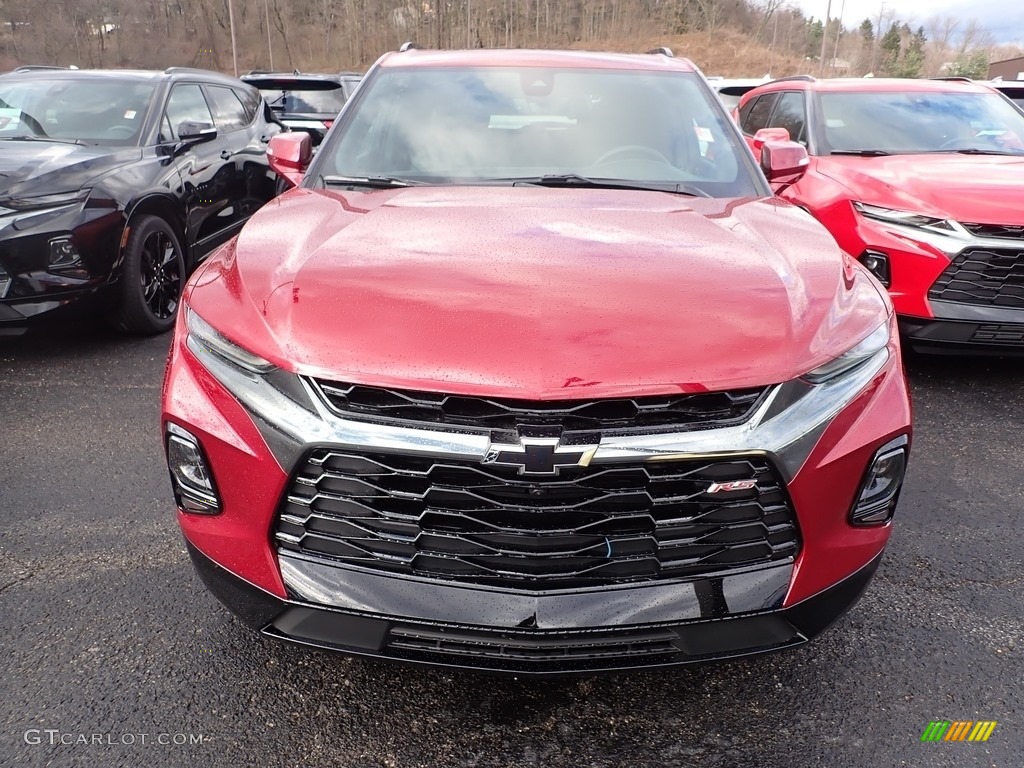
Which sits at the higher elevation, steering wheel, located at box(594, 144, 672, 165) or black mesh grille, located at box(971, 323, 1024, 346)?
steering wheel, located at box(594, 144, 672, 165)

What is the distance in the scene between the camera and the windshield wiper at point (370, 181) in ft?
8.82

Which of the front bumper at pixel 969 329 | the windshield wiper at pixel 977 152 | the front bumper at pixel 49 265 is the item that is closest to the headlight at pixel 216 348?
the front bumper at pixel 49 265

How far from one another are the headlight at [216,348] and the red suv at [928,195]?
301cm

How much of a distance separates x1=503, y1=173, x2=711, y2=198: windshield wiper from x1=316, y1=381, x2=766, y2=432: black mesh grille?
131 centimetres

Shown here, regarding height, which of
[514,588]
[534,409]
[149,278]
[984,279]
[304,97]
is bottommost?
→ [149,278]

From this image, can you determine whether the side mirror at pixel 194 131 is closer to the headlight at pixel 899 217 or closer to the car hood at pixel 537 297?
the car hood at pixel 537 297

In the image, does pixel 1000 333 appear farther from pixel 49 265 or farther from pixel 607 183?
pixel 49 265

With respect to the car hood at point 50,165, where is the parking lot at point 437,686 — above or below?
below

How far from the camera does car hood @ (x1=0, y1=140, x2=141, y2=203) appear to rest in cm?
407

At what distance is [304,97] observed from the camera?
35.1 feet

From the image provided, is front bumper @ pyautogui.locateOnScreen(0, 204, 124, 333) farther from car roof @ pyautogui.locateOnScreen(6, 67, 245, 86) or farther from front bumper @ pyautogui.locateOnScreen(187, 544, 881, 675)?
front bumper @ pyautogui.locateOnScreen(187, 544, 881, 675)

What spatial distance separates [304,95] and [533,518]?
10543mm

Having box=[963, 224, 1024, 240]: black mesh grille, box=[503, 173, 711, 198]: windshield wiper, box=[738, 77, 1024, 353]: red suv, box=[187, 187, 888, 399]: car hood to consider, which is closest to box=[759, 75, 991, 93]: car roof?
box=[738, 77, 1024, 353]: red suv

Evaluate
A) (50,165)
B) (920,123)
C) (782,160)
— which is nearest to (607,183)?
(782,160)
